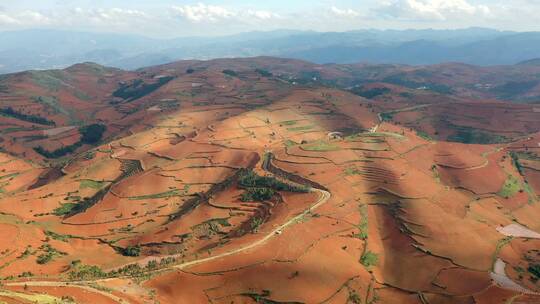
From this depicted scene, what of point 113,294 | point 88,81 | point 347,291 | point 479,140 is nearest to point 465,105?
point 479,140

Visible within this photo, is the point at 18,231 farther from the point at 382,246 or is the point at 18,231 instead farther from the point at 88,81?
the point at 88,81

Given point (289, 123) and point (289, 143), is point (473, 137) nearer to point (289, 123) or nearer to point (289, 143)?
point (289, 123)

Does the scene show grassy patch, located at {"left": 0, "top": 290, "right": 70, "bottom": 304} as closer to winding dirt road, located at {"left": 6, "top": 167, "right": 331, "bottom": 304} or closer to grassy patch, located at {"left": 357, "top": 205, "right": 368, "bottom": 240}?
winding dirt road, located at {"left": 6, "top": 167, "right": 331, "bottom": 304}

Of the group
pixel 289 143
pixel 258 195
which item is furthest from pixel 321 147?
pixel 258 195

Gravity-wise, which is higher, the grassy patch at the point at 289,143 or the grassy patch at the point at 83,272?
the grassy patch at the point at 289,143

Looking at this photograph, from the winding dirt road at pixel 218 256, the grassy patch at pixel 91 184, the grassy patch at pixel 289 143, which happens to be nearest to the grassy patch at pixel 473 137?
the grassy patch at pixel 289 143

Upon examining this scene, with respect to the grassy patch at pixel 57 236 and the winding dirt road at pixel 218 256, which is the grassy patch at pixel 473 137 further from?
the grassy patch at pixel 57 236
